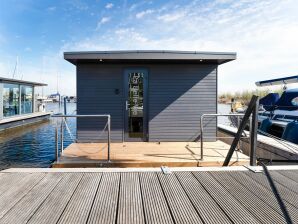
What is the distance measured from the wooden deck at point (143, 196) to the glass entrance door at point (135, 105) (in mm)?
3930

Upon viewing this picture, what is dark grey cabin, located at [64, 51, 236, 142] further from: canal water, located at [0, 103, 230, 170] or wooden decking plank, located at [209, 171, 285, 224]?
wooden decking plank, located at [209, 171, 285, 224]

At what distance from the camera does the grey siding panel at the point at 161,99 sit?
662cm

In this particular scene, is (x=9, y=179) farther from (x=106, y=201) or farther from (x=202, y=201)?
(x=202, y=201)

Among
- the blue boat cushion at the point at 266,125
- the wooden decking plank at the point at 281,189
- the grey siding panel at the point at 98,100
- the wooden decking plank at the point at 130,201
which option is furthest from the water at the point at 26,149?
the blue boat cushion at the point at 266,125

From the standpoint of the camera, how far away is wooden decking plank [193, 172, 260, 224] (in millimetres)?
1765

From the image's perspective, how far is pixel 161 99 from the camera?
22.2ft

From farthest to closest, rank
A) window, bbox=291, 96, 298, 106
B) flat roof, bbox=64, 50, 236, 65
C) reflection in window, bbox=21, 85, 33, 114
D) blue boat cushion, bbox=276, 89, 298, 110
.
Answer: reflection in window, bbox=21, 85, 33, 114, window, bbox=291, 96, 298, 106, blue boat cushion, bbox=276, 89, 298, 110, flat roof, bbox=64, 50, 236, 65

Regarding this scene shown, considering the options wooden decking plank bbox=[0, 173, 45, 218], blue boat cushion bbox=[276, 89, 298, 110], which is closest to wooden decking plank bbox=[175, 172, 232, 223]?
wooden decking plank bbox=[0, 173, 45, 218]

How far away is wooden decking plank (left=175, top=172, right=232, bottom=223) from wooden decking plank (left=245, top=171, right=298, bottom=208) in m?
0.74

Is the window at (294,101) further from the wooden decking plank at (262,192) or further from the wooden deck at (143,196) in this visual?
the wooden decking plank at (262,192)

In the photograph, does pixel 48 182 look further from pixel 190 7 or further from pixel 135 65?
pixel 190 7

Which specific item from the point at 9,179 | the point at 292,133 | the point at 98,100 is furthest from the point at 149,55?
the point at 292,133

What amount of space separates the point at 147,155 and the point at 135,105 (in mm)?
2018

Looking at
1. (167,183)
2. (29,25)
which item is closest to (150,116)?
(167,183)
